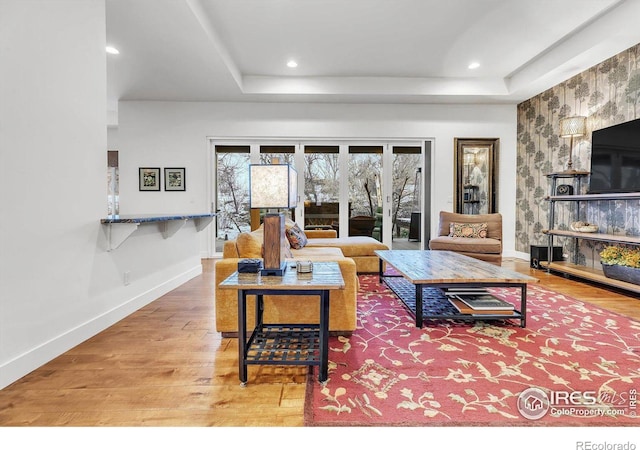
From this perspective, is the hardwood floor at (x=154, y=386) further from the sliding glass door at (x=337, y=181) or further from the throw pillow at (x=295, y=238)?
the sliding glass door at (x=337, y=181)

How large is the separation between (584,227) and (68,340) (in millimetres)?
5383

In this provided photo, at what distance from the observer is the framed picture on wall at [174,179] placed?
566cm

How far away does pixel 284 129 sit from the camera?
5656 millimetres

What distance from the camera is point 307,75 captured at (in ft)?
16.6

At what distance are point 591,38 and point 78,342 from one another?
226 inches

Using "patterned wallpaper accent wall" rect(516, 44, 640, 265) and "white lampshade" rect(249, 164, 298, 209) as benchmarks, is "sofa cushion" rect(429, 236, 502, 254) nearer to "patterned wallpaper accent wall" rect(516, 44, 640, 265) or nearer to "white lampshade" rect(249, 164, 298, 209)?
"patterned wallpaper accent wall" rect(516, 44, 640, 265)

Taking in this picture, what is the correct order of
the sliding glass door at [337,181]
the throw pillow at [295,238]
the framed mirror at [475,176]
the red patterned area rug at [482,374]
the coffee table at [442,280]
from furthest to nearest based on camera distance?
the sliding glass door at [337,181] < the framed mirror at [475,176] < the throw pillow at [295,238] < the coffee table at [442,280] < the red patterned area rug at [482,374]

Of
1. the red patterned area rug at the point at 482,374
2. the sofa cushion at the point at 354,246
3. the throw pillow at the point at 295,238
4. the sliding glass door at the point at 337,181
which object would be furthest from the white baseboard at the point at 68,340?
the sliding glass door at the point at 337,181

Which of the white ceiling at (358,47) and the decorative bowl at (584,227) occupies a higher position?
the white ceiling at (358,47)

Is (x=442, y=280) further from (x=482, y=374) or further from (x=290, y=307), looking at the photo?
(x=290, y=307)

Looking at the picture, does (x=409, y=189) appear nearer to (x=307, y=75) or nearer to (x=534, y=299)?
(x=307, y=75)

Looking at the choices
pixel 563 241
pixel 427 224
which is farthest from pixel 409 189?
pixel 563 241

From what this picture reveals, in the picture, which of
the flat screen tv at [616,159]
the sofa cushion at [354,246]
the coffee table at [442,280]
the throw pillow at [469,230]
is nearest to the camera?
the coffee table at [442,280]

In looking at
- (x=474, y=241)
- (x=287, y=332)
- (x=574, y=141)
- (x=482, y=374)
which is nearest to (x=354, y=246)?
(x=474, y=241)
